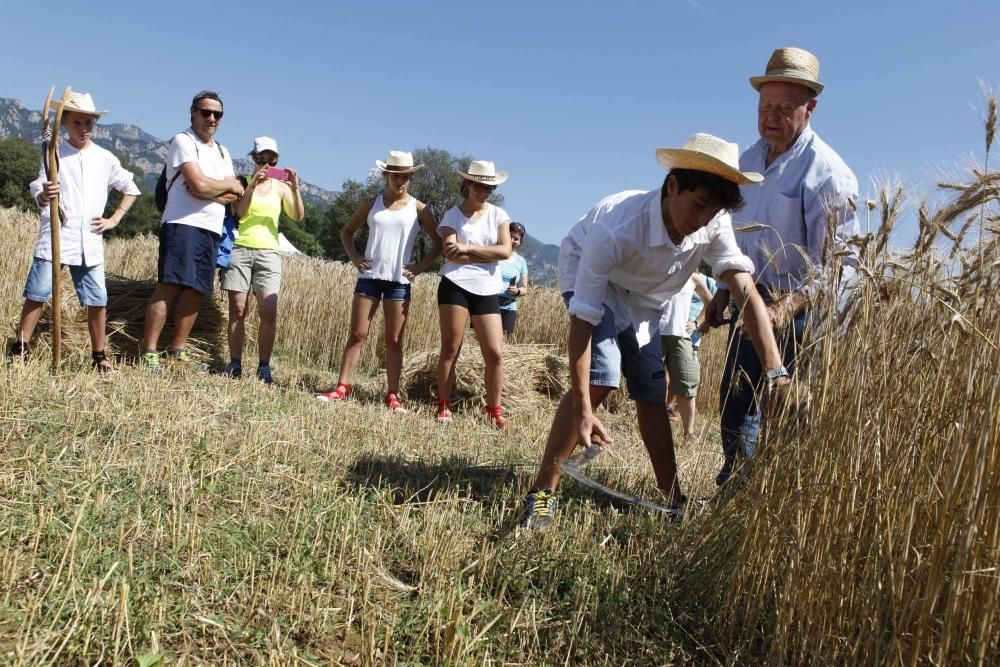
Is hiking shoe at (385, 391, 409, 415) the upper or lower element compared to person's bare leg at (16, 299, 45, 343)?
lower

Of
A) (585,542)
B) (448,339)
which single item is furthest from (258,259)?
(585,542)

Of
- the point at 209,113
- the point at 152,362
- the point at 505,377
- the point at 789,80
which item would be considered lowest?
the point at 152,362

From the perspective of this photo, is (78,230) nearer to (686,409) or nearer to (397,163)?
(397,163)

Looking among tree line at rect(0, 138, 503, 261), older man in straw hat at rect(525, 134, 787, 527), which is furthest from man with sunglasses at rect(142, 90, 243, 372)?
tree line at rect(0, 138, 503, 261)

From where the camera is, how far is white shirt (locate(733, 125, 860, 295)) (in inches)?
136

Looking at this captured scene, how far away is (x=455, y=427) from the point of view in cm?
556

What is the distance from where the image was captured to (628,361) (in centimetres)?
370

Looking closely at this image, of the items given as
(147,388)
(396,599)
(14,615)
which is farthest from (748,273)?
(147,388)

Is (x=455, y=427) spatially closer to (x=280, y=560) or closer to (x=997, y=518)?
(x=280, y=560)

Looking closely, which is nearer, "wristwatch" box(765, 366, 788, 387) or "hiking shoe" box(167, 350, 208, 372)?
"wristwatch" box(765, 366, 788, 387)

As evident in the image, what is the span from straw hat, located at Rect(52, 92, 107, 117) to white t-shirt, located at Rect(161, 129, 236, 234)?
20.6 inches

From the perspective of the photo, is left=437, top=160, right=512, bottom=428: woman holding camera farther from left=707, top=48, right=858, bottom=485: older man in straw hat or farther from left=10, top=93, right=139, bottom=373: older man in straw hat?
left=707, top=48, right=858, bottom=485: older man in straw hat

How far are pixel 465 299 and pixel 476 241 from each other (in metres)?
0.44

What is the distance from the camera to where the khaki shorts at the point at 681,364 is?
5.95m
